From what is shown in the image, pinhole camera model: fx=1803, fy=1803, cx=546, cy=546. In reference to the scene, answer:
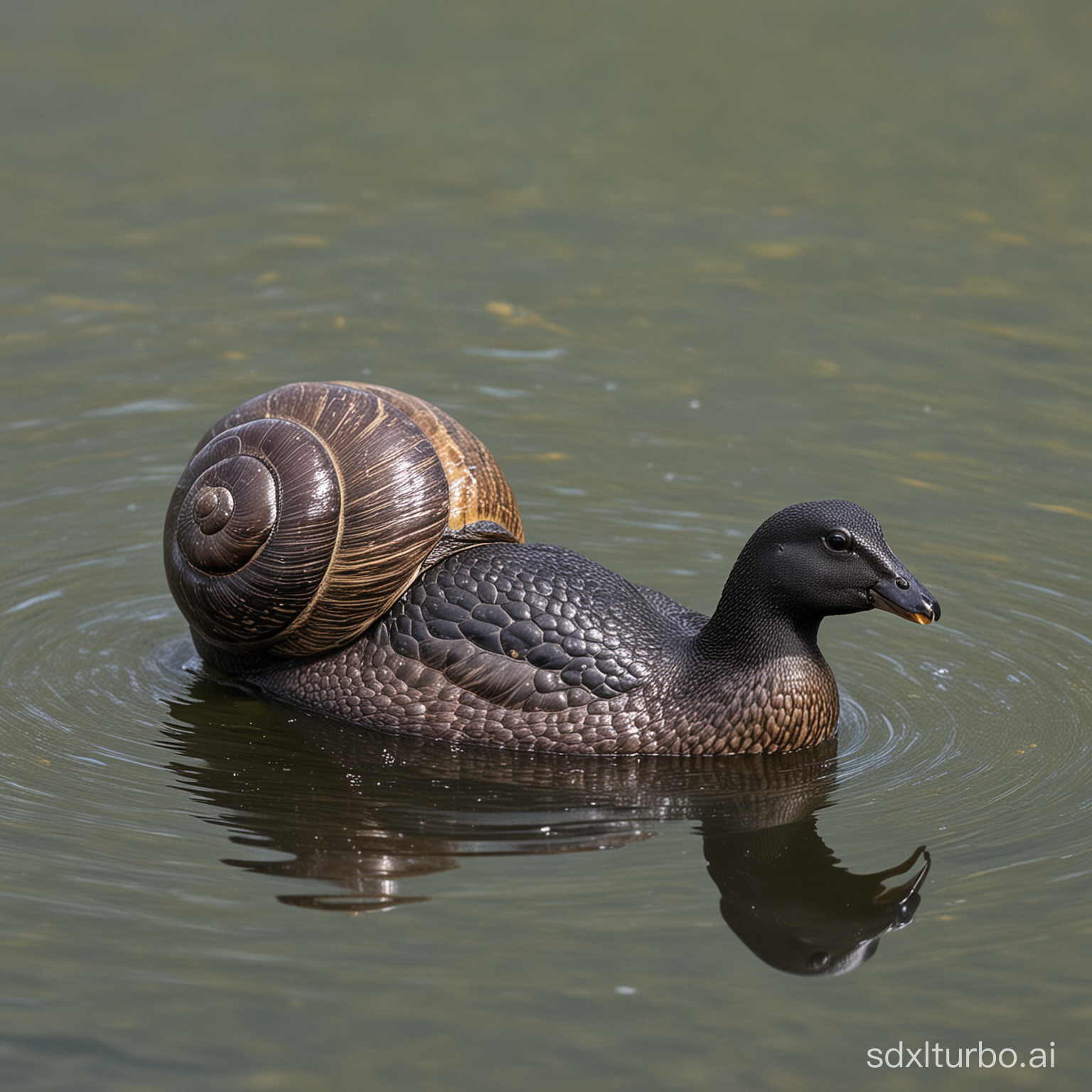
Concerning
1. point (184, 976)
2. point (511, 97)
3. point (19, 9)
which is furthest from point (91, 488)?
point (19, 9)

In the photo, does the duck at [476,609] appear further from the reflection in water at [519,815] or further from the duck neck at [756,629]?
the reflection in water at [519,815]

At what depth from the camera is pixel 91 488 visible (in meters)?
10.5

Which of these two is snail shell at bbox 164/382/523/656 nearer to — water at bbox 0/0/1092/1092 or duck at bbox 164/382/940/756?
duck at bbox 164/382/940/756

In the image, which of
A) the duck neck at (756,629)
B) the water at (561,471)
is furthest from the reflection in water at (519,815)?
the duck neck at (756,629)

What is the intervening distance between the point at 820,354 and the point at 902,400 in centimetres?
89

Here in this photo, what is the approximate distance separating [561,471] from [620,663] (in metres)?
3.03

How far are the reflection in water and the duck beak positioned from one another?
0.78 meters

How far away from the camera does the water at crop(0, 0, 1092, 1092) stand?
6062 millimetres

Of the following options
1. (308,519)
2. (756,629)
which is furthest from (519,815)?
(308,519)

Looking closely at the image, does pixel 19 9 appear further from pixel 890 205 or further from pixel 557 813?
pixel 557 813

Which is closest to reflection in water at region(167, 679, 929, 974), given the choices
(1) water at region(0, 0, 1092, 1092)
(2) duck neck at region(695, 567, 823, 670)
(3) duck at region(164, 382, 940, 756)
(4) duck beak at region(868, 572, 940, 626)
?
(1) water at region(0, 0, 1092, 1092)

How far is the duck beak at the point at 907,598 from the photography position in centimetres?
768

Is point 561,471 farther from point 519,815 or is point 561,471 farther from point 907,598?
point 519,815

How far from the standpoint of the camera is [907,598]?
770cm
